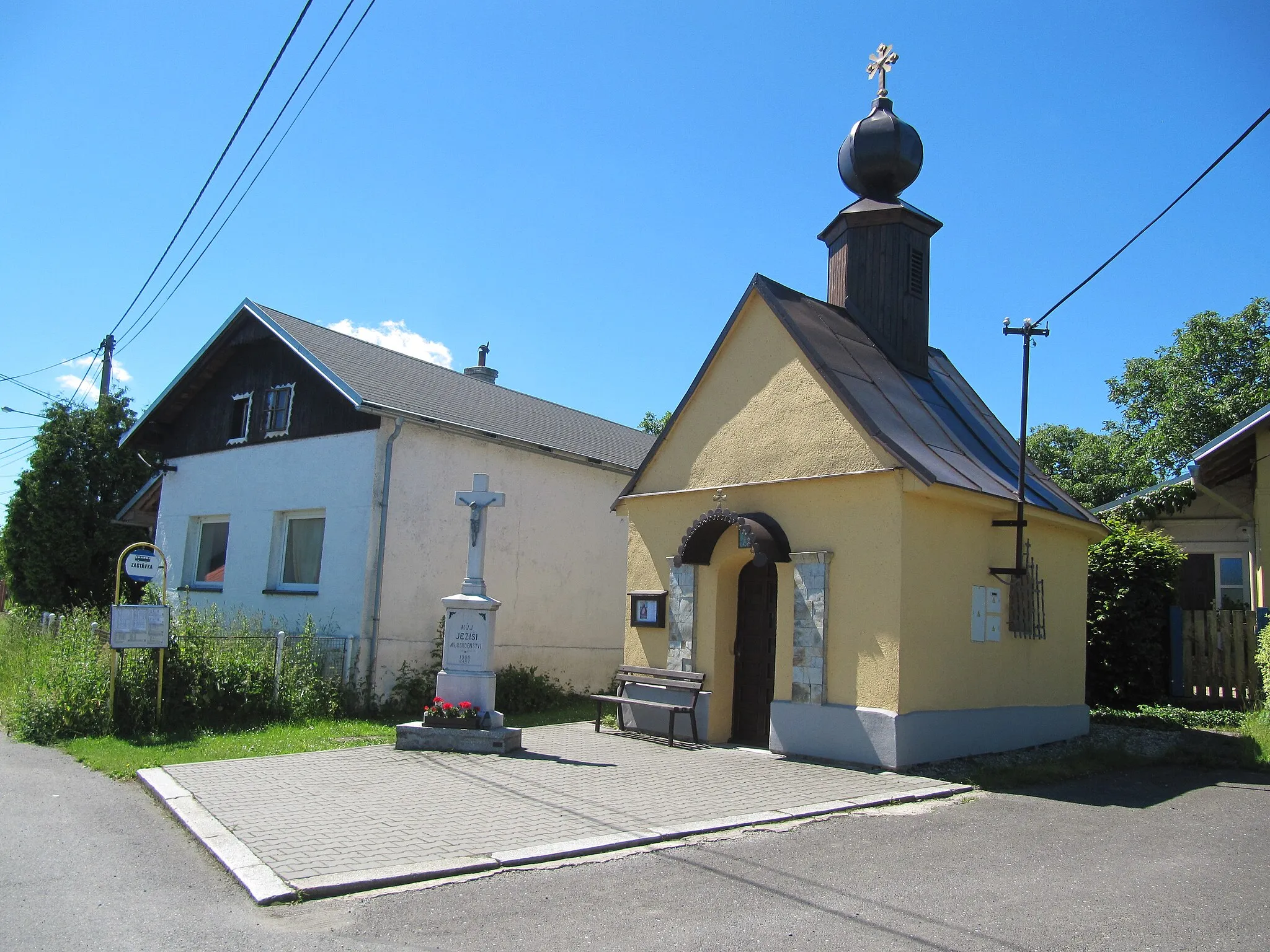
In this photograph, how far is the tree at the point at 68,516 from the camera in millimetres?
20953

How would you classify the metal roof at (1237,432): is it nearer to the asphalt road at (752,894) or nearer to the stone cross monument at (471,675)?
the asphalt road at (752,894)

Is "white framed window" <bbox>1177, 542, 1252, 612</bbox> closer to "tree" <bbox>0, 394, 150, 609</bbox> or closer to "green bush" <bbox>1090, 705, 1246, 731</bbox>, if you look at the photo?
"green bush" <bbox>1090, 705, 1246, 731</bbox>

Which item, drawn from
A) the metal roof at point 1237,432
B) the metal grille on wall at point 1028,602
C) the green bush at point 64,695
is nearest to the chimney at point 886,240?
the metal grille on wall at point 1028,602

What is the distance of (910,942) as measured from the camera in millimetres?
4902

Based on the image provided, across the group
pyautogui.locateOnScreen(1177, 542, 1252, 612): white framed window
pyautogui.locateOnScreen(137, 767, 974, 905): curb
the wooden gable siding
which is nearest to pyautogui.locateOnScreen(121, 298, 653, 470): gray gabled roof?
the wooden gable siding

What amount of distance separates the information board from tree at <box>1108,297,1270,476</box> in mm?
27284

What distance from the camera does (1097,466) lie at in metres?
35.3

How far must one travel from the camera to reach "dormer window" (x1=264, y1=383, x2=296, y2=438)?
658 inches

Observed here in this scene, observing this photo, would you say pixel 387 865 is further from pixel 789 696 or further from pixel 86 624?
pixel 86 624

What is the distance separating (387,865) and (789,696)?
18.7 feet

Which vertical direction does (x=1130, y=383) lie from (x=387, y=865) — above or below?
above

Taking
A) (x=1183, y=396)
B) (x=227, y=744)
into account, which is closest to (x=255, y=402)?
(x=227, y=744)

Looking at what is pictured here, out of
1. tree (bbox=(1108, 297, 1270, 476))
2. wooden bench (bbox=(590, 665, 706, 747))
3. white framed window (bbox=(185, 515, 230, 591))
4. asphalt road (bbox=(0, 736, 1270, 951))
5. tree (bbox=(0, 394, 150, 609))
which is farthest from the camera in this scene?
tree (bbox=(1108, 297, 1270, 476))

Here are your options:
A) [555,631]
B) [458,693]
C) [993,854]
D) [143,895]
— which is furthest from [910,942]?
[555,631]
